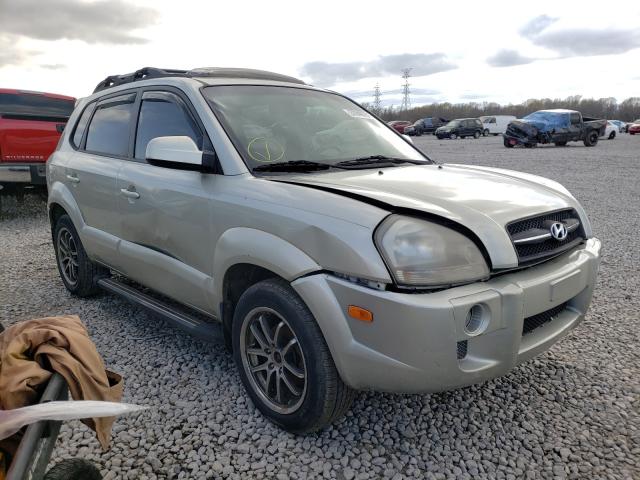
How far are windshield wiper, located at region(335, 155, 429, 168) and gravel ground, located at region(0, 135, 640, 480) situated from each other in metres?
1.34

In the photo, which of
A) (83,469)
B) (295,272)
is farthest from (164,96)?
(83,469)

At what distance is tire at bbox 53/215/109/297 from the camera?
14.5 ft

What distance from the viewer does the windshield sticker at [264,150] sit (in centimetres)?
286

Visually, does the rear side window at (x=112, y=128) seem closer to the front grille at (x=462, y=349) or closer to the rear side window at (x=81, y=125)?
the rear side window at (x=81, y=125)

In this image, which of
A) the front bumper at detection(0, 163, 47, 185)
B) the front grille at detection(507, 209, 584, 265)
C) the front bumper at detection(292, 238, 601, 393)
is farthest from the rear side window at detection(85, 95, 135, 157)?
the front bumper at detection(0, 163, 47, 185)

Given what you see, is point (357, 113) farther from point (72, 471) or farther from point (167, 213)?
point (72, 471)

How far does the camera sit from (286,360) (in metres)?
2.52

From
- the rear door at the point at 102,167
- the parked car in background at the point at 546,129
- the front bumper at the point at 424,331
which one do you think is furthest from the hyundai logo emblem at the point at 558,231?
the parked car in background at the point at 546,129

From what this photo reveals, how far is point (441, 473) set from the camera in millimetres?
2277

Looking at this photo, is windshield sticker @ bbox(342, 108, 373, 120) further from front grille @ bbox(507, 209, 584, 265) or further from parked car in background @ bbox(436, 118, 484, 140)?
parked car in background @ bbox(436, 118, 484, 140)

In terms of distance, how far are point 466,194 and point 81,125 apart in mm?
3537

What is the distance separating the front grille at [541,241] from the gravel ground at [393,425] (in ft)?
2.90

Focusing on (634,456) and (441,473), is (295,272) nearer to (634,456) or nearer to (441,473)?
(441,473)

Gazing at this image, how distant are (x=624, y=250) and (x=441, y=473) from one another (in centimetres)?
484
